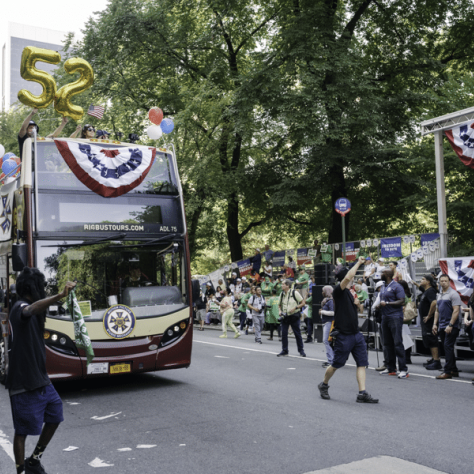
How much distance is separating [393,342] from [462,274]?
234 cm

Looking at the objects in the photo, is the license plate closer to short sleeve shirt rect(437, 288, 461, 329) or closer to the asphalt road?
the asphalt road

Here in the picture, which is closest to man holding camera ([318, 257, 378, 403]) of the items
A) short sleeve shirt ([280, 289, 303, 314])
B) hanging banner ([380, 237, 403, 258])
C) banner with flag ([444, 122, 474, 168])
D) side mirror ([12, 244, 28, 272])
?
side mirror ([12, 244, 28, 272])

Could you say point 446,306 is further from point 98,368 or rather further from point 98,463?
point 98,463

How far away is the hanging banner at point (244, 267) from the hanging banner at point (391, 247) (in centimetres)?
877

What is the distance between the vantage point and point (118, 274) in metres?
8.91

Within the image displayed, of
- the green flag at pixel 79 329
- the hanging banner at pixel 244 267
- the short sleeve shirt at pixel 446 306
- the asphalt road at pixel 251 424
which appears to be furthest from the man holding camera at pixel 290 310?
the hanging banner at pixel 244 267

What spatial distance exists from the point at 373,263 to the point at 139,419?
1302cm

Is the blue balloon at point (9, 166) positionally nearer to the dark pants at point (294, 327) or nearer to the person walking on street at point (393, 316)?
the dark pants at point (294, 327)

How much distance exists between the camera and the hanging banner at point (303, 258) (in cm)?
2355

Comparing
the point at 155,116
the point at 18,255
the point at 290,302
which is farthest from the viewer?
the point at 290,302

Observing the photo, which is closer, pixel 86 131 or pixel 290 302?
pixel 86 131

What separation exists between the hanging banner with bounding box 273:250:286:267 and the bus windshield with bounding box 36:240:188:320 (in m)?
15.7

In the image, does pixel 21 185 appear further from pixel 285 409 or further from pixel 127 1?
pixel 127 1

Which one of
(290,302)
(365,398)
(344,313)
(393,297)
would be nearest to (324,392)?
(365,398)
